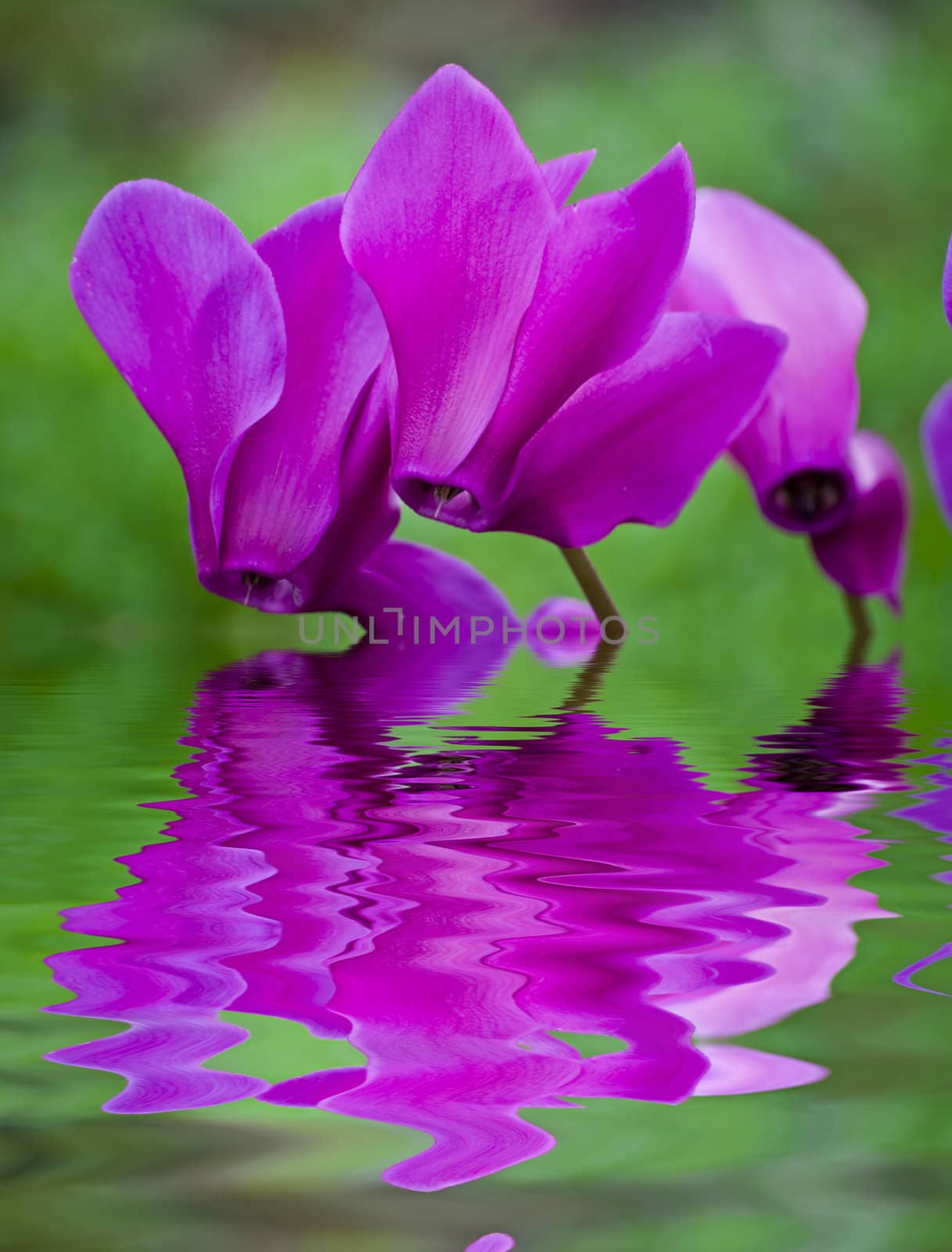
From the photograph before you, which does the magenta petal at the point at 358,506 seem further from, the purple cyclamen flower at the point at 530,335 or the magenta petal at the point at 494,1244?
the magenta petal at the point at 494,1244

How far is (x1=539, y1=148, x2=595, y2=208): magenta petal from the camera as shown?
0.16 metres

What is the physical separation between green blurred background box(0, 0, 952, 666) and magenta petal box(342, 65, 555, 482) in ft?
1.16

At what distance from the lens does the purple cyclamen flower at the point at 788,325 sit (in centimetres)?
23

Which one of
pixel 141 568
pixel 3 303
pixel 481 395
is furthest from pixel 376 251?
pixel 3 303

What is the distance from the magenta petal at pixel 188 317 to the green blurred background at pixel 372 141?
0.34 metres

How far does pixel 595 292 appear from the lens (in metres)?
0.16

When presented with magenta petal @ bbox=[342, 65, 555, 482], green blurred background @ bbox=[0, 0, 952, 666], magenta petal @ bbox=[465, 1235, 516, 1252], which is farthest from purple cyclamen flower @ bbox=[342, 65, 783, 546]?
green blurred background @ bbox=[0, 0, 952, 666]

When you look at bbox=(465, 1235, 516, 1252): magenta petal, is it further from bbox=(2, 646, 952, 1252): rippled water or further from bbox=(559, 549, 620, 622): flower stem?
bbox=(559, 549, 620, 622): flower stem

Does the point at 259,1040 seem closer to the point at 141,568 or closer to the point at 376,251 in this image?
the point at 376,251

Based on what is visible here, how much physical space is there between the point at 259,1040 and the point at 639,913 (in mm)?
37

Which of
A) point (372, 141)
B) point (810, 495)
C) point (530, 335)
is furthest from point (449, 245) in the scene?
point (372, 141)

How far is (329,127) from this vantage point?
124 cm

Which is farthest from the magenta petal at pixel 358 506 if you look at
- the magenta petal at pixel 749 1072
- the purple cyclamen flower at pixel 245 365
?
the magenta petal at pixel 749 1072

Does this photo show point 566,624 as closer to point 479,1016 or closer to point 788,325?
point 788,325
